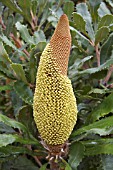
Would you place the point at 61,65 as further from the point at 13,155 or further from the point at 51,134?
the point at 13,155

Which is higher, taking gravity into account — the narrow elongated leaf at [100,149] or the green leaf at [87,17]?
the green leaf at [87,17]

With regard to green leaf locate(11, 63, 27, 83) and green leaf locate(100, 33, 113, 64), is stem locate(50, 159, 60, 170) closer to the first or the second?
green leaf locate(11, 63, 27, 83)

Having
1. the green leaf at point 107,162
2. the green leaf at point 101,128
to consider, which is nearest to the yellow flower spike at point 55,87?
the green leaf at point 101,128

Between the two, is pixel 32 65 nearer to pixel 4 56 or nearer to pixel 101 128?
pixel 4 56

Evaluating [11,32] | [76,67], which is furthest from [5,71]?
[11,32]

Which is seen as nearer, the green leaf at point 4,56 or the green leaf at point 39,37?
the green leaf at point 4,56

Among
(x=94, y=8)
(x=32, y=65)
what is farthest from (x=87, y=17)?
(x=32, y=65)

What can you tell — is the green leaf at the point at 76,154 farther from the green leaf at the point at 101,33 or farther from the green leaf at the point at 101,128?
the green leaf at the point at 101,33

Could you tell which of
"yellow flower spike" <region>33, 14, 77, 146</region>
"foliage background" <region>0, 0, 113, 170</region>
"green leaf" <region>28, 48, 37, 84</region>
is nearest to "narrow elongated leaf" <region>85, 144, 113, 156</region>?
"foliage background" <region>0, 0, 113, 170</region>
